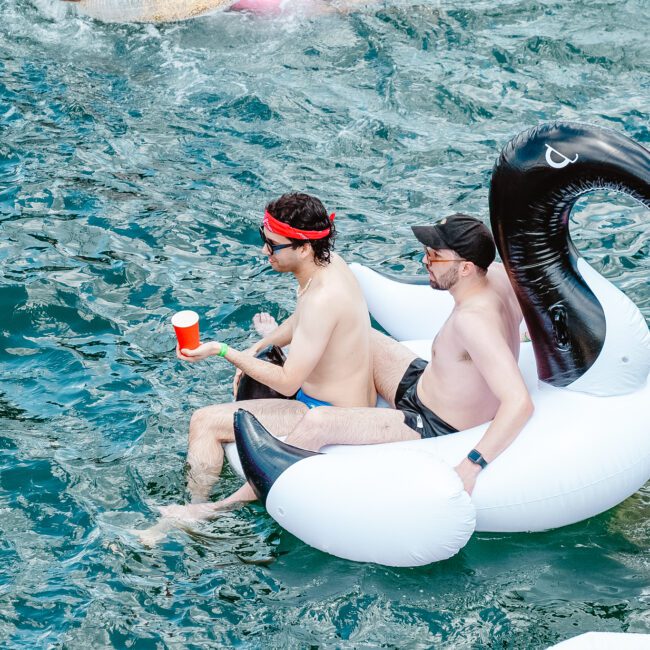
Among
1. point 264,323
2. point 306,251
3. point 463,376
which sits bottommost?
point 264,323

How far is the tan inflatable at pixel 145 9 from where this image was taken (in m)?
10.6

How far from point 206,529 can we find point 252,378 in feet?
2.71

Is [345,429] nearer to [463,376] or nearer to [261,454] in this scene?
[261,454]

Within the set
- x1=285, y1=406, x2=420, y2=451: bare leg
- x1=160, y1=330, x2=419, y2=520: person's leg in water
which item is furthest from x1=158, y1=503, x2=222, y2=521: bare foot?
x1=285, y1=406, x2=420, y2=451: bare leg

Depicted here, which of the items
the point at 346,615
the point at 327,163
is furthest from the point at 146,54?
the point at 346,615

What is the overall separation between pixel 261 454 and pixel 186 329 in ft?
2.21

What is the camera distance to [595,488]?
461 cm

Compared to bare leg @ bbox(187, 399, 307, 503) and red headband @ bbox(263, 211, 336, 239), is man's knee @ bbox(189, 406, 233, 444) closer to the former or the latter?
bare leg @ bbox(187, 399, 307, 503)

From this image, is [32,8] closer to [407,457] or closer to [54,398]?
[54,398]

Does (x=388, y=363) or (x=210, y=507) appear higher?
(x=388, y=363)

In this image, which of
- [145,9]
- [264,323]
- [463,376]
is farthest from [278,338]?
[145,9]

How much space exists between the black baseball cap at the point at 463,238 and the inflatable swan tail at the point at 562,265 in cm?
11

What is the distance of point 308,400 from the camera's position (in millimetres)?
5195

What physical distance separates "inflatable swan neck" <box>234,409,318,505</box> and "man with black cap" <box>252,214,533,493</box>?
13 centimetres
